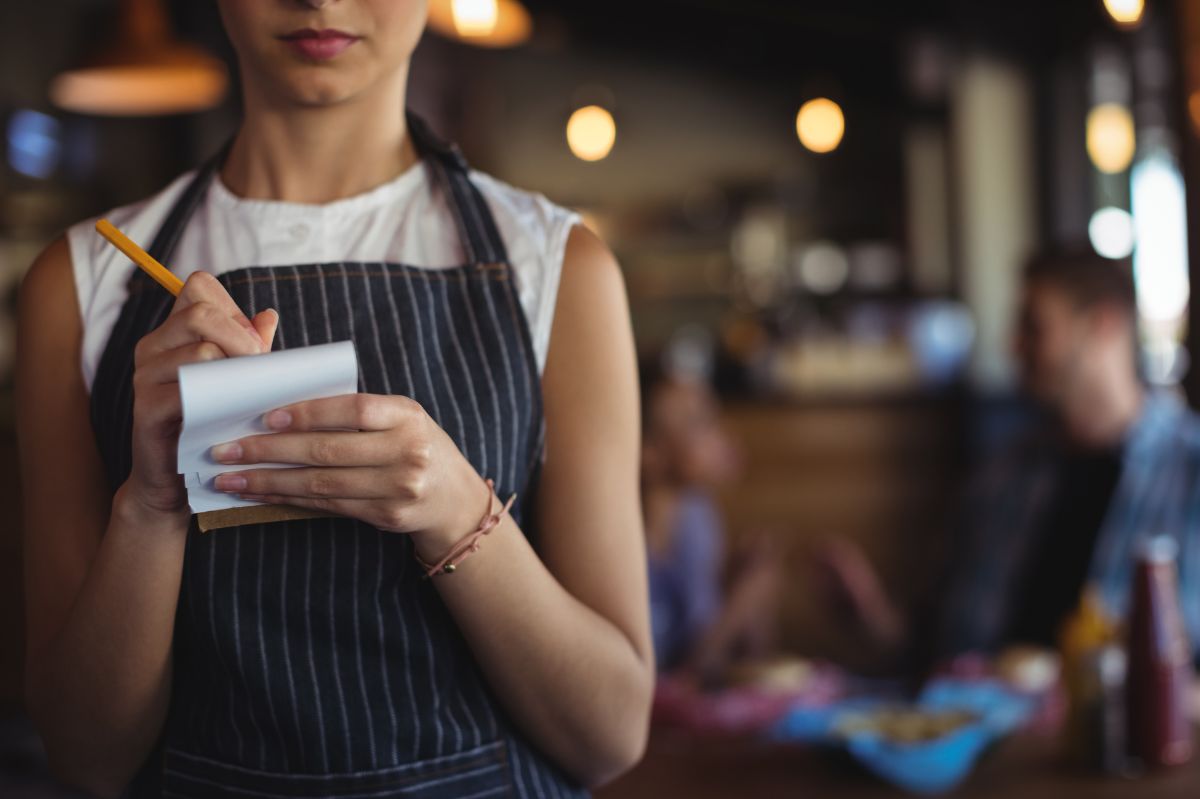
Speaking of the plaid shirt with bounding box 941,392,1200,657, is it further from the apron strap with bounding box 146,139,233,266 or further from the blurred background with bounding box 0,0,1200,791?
the apron strap with bounding box 146,139,233,266

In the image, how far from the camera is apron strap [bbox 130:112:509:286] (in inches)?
39.5

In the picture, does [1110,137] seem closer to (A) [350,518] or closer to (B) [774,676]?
(B) [774,676]

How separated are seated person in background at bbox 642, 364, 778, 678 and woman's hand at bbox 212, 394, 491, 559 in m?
2.16

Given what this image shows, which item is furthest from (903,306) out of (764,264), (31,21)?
(31,21)

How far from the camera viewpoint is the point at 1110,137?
5422 mm

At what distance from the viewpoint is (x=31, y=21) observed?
6.52m

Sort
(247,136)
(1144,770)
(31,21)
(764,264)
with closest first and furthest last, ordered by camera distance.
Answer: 1. (247,136)
2. (1144,770)
3. (31,21)
4. (764,264)

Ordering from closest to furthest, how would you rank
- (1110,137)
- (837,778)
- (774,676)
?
(837,778), (774,676), (1110,137)

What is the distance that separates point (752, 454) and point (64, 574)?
17.1 ft

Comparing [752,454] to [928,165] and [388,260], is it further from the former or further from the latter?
[388,260]

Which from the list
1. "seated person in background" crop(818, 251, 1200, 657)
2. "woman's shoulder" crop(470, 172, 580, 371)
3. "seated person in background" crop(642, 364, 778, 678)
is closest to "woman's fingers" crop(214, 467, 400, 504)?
"woman's shoulder" crop(470, 172, 580, 371)

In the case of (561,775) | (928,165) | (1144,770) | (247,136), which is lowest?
(1144,770)

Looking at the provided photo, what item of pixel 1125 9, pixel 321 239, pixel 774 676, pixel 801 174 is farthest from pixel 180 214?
pixel 801 174

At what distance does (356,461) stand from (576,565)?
0.28 m
